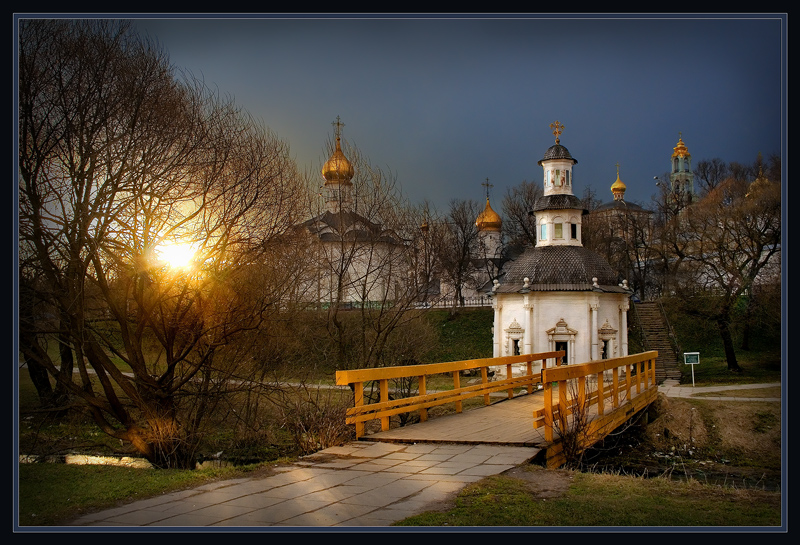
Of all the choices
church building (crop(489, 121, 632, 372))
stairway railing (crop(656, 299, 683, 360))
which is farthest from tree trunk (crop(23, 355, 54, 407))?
stairway railing (crop(656, 299, 683, 360))

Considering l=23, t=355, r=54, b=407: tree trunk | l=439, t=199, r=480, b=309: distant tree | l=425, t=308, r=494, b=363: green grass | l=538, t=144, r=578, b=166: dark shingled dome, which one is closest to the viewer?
l=23, t=355, r=54, b=407: tree trunk

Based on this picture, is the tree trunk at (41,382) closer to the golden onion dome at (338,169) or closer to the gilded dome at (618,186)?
the golden onion dome at (338,169)

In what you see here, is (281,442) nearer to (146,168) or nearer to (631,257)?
(146,168)

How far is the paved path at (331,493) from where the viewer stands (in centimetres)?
593

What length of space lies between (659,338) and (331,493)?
107 feet

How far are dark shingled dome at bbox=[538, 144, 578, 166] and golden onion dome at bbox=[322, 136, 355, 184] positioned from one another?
668 inches

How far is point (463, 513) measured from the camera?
619 cm

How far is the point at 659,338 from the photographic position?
36531 millimetres

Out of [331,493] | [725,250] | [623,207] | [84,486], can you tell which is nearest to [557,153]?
[725,250]

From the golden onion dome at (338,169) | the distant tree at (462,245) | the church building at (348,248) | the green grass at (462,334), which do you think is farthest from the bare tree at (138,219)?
the distant tree at (462,245)

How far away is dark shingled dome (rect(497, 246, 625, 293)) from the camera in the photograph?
100 ft

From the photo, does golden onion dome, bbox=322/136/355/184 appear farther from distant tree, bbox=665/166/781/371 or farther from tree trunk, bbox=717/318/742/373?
tree trunk, bbox=717/318/742/373

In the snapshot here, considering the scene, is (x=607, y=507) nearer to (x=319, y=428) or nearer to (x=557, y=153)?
(x=319, y=428)

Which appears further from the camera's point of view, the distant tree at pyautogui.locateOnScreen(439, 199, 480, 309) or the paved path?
the distant tree at pyautogui.locateOnScreen(439, 199, 480, 309)
